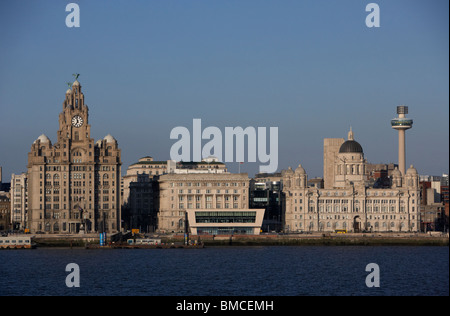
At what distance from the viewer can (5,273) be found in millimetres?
134625

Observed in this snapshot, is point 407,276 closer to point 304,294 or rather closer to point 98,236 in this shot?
point 304,294

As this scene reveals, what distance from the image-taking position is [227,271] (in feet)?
447

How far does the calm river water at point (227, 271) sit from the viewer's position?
374 feet

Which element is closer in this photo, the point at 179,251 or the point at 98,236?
the point at 179,251

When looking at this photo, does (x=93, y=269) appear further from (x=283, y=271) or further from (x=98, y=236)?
(x=98, y=236)

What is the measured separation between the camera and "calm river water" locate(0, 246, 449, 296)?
11406cm

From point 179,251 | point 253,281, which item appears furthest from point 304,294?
point 179,251
